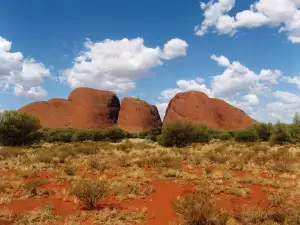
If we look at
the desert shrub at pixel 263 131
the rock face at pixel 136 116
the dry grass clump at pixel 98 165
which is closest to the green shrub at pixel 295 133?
the desert shrub at pixel 263 131

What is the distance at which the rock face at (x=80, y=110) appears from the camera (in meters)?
64.2

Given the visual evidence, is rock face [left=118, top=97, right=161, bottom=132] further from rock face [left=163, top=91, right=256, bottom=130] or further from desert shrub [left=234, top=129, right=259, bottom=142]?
desert shrub [left=234, top=129, right=259, bottom=142]

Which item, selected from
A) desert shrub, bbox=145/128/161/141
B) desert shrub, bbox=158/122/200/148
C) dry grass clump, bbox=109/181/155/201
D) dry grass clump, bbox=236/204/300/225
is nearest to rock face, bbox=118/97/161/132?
desert shrub, bbox=145/128/161/141

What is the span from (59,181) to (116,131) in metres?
36.4

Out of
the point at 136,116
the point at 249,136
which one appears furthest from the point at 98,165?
the point at 136,116

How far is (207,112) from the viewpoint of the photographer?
6019 centimetres

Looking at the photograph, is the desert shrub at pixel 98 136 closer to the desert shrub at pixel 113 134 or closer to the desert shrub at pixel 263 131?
the desert shrub at pixel 113 134

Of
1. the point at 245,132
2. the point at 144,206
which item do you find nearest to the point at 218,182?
the point at 144,206

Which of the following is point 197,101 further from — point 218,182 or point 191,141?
point 218,182

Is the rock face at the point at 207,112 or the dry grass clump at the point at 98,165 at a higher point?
the rock face at the point at 207,112

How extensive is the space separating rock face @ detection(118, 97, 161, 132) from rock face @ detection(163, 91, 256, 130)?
6201 mm

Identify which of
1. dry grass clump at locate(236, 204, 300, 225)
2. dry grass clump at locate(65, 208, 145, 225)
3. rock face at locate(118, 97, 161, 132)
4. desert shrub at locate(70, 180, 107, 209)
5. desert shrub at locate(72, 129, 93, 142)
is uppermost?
rock face at locate(118, 97, 161, 132)

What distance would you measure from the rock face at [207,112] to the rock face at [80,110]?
14.9m

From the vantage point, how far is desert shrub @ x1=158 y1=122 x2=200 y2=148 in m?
29.9
